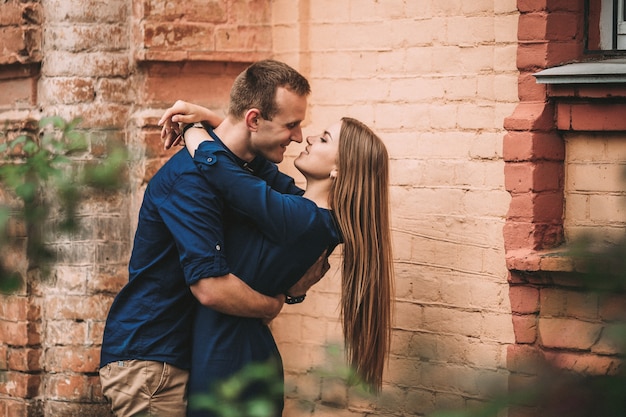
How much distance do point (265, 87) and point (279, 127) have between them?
0.51ft

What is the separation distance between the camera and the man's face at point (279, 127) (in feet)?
11.8

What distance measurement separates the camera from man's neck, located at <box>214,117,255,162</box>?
367 cm

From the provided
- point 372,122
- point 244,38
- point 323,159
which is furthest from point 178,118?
point 244,38

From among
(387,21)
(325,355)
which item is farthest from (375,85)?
(325,355)

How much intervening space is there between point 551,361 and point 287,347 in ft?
13.3

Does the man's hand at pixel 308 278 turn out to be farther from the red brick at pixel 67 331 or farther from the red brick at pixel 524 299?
the red brick at pixel 67 331

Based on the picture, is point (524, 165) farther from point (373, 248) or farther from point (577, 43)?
point (373, 248)

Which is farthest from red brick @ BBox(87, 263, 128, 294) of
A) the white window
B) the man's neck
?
the white window

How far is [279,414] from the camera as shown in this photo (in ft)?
10.9

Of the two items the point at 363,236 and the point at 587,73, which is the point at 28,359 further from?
the point at 587,73

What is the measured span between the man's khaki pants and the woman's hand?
87 cm

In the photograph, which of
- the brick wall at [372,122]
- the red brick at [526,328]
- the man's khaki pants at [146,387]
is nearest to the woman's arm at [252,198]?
the man's khaki pants at [146,387]

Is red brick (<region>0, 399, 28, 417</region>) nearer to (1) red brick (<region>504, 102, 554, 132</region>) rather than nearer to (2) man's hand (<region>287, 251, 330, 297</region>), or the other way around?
(2) man's hand (<region>287, 251, 330, 297</region>)

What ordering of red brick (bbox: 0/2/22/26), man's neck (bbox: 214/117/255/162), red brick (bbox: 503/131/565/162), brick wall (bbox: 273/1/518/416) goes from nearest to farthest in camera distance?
man's neck (bbox: 214/117/255/162) < red brick (bbox: 503/131/565/162) < brick wall (bbox: 273/1/518/416) < red brick (bbox: 0/2/22/26)
